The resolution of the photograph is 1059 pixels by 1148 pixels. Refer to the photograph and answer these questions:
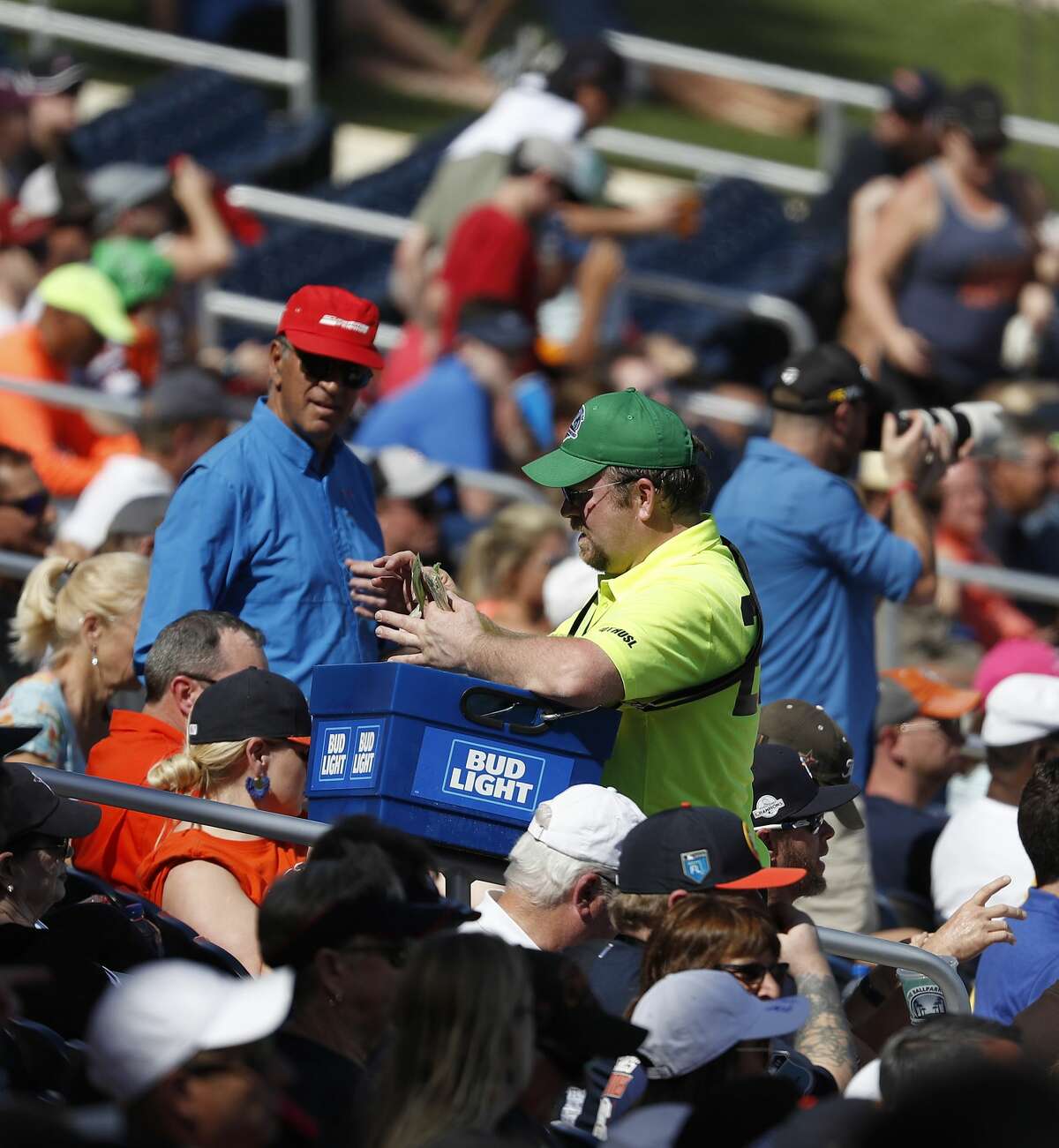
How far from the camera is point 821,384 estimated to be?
20.3 feet

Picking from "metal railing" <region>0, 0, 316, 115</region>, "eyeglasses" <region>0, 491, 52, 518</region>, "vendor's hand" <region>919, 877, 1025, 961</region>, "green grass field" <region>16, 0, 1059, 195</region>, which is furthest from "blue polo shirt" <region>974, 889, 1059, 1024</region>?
"green grass field" <region>16, 0, 1059, 195</region>

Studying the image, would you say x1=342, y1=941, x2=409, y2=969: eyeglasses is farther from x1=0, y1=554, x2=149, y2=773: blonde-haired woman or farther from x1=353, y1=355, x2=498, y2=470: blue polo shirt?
x1=353, y1=355, x2=498, y2=470: blue polo shirt

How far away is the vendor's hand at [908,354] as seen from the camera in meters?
10.2

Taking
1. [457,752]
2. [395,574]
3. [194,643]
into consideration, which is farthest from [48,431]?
[457,752]

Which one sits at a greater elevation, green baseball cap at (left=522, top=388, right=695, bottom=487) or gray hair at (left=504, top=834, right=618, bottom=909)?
green baseball cap at (left=522, top=388, right=695, bottom=487)

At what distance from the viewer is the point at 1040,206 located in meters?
11.6

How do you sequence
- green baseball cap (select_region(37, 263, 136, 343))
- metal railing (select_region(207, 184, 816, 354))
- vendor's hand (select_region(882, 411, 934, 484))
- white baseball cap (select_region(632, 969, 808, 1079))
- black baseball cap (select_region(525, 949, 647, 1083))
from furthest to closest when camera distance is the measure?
metal railing (select_region(207, 184, 816, 354)) < green baseball cap (select_region(37, 263, 136, 343)) < vendor's hand (select_region(882, 411, 934, 484)) < white baseball cap (select_region(632, 969, 808, 1079)) < black baseball cap (select_region(525, 949, 647, 1083))

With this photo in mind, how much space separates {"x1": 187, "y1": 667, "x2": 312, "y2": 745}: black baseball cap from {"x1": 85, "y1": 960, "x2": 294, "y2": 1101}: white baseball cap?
162cm

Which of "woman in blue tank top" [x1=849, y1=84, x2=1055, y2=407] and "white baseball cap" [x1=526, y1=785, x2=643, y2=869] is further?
"woman in blue tank top" [x1=849, y1=84, x2=1055, y2=407]

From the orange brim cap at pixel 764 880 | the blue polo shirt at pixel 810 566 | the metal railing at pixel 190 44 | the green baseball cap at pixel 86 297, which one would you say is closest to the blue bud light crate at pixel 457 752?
the orange brim cap at pixel 764 880

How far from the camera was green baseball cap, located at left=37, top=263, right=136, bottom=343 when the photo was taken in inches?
332

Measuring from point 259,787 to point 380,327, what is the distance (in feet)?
20.8

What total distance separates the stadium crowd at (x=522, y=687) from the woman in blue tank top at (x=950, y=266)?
1.1 inches

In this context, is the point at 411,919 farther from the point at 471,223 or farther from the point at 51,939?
the point at 471,223
